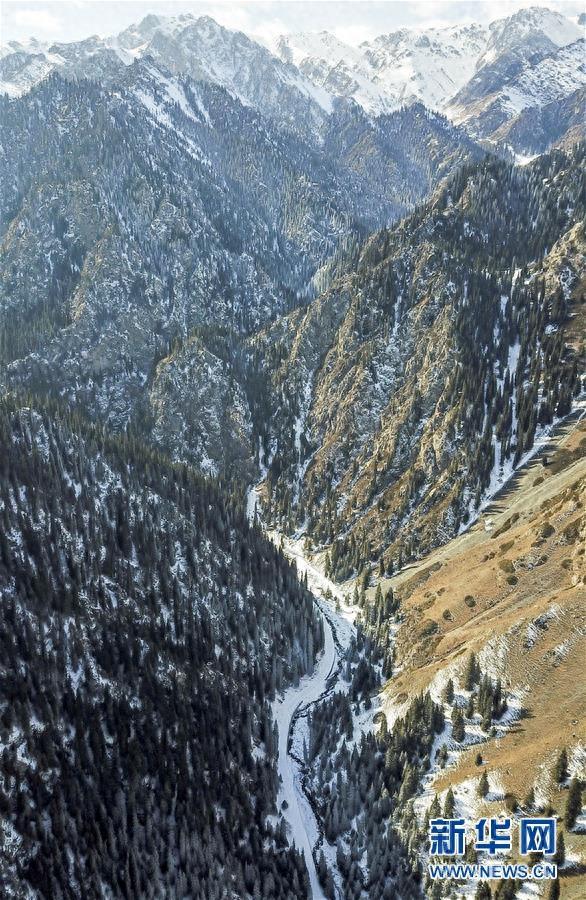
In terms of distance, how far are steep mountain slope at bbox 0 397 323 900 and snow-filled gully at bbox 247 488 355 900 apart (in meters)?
2.78

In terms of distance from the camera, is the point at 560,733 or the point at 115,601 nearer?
the point at 560,733

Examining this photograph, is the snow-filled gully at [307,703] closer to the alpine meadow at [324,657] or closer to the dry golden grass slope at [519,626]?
the alpine meadow at [324,657]

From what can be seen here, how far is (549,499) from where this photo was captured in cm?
12400

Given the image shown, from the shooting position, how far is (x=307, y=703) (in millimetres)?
115438

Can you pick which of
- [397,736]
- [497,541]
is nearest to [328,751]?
[397,736]

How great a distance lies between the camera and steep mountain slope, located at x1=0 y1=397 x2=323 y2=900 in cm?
7756

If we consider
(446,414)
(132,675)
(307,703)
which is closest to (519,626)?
(307,703)

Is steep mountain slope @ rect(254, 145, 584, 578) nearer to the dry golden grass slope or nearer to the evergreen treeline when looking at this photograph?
the dry golden grass slope

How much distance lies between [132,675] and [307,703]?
123 ft

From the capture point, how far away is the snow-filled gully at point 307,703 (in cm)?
8812

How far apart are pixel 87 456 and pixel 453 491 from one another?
9697 cm

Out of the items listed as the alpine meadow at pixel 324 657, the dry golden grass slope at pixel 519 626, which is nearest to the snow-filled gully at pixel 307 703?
the alpine meadow at pixel 324 657

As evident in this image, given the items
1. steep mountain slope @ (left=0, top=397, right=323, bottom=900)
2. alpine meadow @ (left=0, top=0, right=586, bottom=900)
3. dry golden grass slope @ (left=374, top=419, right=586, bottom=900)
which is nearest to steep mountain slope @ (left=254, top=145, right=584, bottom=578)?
alpine meadow @ (left=0, top=0, right=586, bottom=900)

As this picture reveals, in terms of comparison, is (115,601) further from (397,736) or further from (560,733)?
(560,733)
